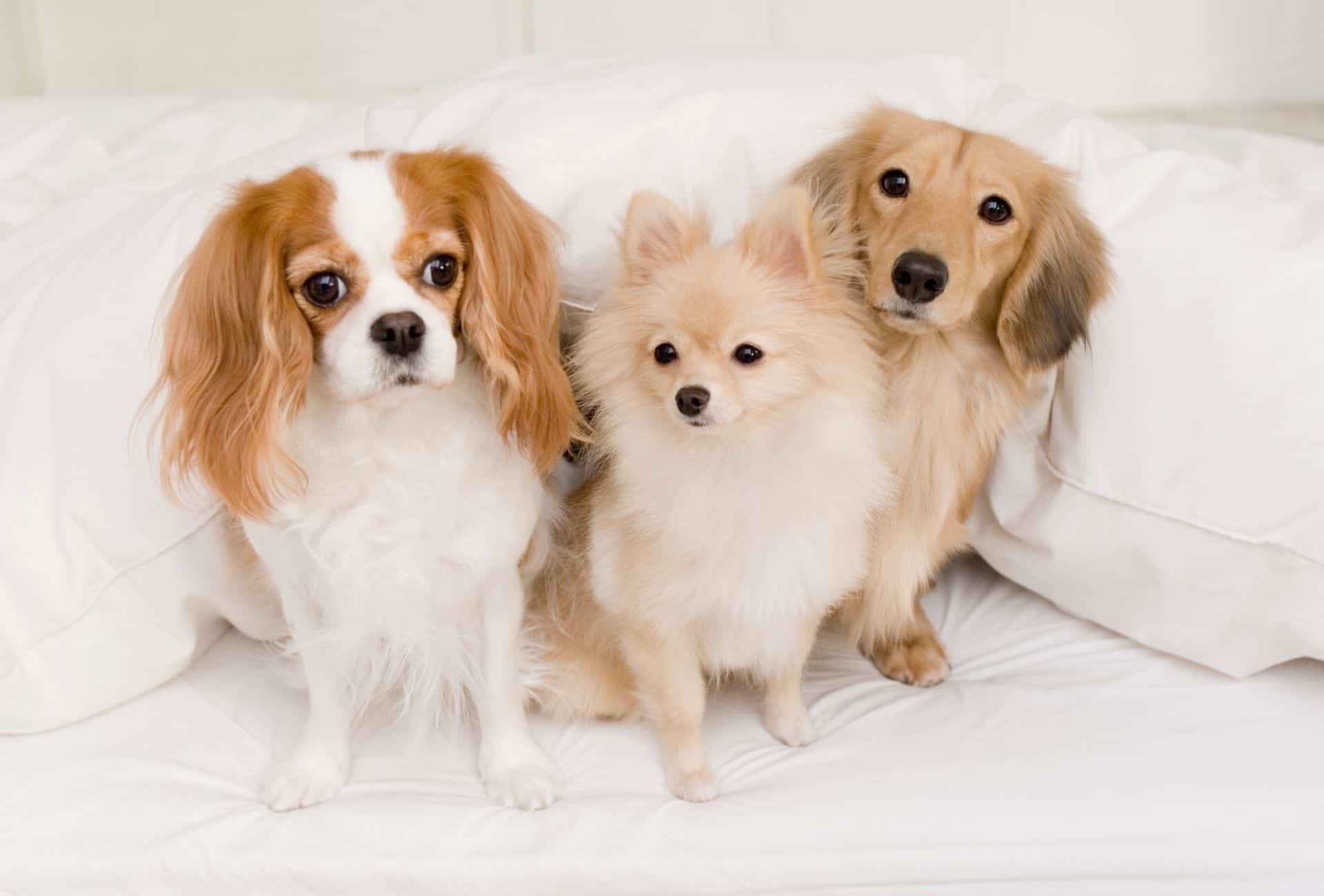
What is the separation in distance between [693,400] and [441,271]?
1.14 feet

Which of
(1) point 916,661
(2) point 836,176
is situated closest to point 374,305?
(2) point 836,176

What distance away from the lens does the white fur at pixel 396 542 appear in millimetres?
1190

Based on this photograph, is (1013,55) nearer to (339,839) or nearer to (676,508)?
(676,508)

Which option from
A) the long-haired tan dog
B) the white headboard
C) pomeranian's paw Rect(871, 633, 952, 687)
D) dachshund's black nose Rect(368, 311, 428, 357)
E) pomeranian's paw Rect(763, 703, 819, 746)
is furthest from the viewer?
the white headboard

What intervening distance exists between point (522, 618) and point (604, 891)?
0.43 meters

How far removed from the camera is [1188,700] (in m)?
1.45

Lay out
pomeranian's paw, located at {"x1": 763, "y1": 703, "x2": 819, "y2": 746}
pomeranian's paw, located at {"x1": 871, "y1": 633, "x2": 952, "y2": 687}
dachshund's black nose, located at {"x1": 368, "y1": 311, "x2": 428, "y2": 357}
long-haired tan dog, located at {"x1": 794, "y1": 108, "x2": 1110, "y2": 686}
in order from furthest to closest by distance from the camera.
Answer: pomeranian's paw, located at {"x1": 871, "y1": 633, "x2": 952, "y2": 687} → pomeranian's paw, located at {"x1": 763, "y1": 703, "x2": 819, "y2": 746} → long-haired tan dog, located at {"x1": 794, "y1": 108, "x2": 1110, "y2": 686} → dachshund's black nose, located at {"x1": 368, "y1": 311, "x2": 428, "y2": 357}

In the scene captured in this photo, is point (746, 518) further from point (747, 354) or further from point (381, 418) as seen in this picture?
point (381, 418)

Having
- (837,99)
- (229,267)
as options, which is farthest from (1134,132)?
(229,267)

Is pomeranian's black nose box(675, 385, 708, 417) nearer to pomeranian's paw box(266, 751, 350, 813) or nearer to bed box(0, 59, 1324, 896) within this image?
bed box(0, 59, 1324, 896)

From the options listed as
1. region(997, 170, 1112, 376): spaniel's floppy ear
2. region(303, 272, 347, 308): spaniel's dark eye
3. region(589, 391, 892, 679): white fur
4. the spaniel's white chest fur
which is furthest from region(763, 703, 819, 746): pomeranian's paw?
region(303, 272, 347, 308): spaniel's dark eye

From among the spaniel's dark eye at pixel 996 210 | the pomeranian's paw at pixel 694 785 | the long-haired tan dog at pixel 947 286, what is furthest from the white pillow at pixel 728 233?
the pomeranian's paw at pixel 694 785

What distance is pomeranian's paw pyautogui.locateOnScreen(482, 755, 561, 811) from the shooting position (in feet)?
4.40

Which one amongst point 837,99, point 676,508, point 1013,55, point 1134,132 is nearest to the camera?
point 676,508
